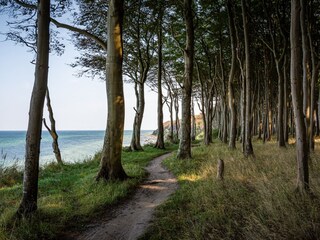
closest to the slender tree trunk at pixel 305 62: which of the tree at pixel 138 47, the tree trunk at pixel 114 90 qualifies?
the tree trunk at pixel 114 90

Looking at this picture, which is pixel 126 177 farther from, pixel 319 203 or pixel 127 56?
pixel 127 56

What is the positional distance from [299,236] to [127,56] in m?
19.4

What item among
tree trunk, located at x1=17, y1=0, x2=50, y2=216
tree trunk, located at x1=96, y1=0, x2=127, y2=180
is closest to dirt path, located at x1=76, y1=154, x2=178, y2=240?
tree trunk, located at x1=96, y1=0, x2=127, y2=180

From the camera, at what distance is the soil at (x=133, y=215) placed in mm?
4578

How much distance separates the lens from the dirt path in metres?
4.58

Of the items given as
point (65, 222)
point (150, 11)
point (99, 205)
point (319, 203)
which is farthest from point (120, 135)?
point (150, 11)

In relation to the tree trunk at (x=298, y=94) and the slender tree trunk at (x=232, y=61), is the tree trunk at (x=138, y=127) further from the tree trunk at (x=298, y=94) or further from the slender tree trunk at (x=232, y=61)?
the tree trunk at (x=298, y=94)

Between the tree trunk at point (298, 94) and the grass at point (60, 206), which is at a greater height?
the tree trunk at point (298, 94)

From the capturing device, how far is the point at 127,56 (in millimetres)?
20141

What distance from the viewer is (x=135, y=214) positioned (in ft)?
18.2

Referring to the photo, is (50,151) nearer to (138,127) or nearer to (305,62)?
(138,127)

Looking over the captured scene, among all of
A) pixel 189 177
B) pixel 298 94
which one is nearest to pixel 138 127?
pixel 189 177

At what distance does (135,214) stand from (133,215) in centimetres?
7

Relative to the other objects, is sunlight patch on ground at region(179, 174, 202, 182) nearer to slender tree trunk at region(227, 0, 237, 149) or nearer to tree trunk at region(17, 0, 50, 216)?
tree trunk at region(17, 0, 50, 216)
